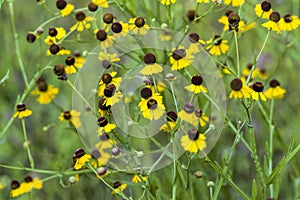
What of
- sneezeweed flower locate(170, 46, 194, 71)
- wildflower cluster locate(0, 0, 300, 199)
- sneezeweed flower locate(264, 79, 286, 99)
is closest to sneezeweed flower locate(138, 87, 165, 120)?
wildflower cluster locate(0, 0, 300, 199)

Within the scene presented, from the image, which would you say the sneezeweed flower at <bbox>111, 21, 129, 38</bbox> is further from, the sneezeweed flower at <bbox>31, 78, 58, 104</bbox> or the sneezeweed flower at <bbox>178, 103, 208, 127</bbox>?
the sneezeweed flower at <bbox>31, 78, 58, 104</bbox>

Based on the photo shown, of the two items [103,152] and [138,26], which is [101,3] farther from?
[103,152]

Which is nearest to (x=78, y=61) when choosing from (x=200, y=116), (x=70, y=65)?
(x=70, y=65)

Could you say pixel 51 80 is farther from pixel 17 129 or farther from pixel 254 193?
pixel 254 193

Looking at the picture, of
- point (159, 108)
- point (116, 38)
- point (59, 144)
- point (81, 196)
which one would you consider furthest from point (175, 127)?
point (59, 144)

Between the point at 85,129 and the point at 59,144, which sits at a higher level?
the point at 85,129

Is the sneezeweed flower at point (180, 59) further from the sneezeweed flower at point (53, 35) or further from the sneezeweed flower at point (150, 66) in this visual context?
the sneezeweed flower at point (53, 35)

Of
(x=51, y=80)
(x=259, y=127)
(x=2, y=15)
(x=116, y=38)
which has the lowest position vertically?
(x=259, y=127)

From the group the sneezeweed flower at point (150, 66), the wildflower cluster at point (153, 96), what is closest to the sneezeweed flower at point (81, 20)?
the wildflower cluster at point (153, 96)
